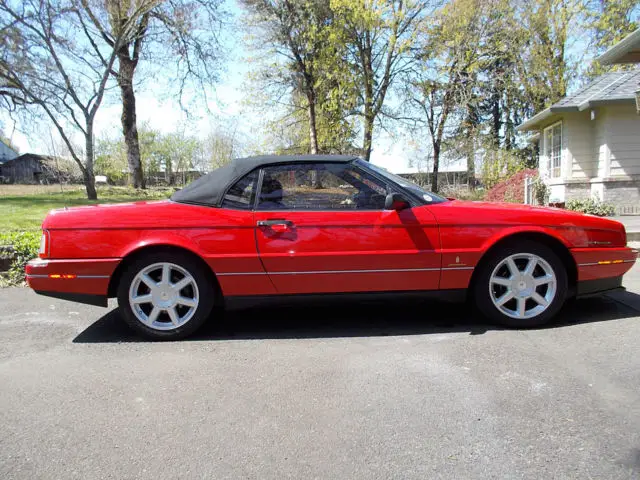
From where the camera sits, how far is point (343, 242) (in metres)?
3.85

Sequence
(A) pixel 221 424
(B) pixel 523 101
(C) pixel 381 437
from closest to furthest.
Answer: (C) pixel 381 437
(A) pixel 221 424
(B) pixel 523 101

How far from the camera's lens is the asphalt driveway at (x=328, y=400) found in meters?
2.18

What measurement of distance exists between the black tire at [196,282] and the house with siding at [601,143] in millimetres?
13516

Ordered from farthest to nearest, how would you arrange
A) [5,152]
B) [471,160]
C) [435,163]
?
[5,152] < [435,163] < [471,160]

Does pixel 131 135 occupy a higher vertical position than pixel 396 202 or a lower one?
higher

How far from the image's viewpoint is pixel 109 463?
220 centimetres

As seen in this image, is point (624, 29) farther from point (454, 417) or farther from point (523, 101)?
point (454, 417)

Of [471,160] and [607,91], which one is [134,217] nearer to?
[607,91]

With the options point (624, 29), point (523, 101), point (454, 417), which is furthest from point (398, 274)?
point (523, 101)

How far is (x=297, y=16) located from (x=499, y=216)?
21009mm

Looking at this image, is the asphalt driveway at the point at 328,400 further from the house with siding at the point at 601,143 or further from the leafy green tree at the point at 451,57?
the leafy green tree at the point at 451,57

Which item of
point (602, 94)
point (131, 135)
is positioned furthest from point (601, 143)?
point (131, 135)

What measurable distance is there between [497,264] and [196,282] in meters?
2.47

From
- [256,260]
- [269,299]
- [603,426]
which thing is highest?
[256,260]
